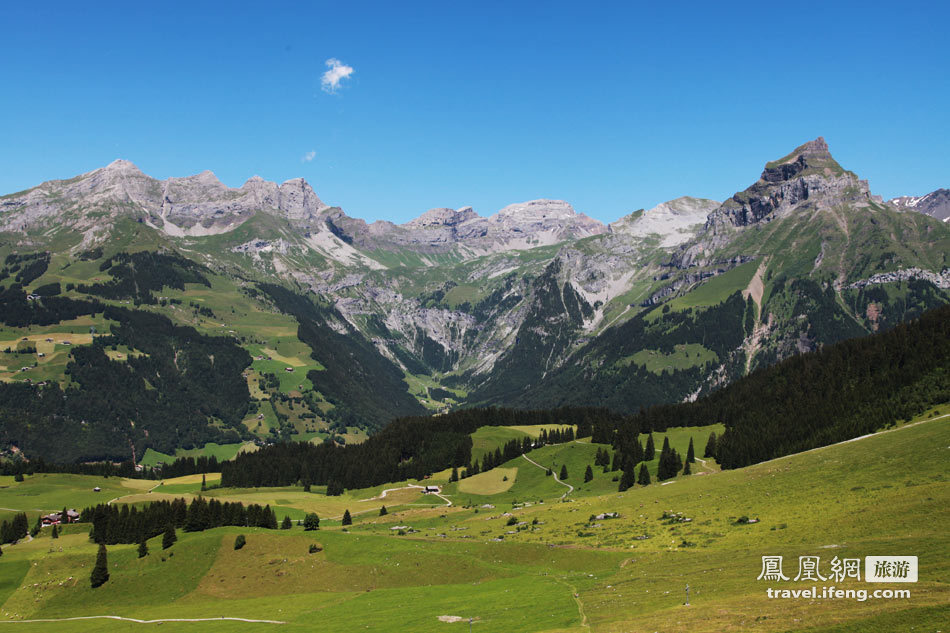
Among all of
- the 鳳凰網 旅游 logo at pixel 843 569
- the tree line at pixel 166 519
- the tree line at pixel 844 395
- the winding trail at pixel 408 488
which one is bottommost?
the winding trail at pixel 408 488

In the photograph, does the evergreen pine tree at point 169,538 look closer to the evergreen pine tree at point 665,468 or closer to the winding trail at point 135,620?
the winding trail at point 135,620

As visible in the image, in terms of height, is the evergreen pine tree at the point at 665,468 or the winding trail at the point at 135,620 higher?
the evergreen pine tree at the point at 665,468

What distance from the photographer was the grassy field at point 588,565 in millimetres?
41312

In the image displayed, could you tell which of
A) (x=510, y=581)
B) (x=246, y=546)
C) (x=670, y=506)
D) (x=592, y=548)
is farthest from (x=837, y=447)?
A: (x=246, y=546)

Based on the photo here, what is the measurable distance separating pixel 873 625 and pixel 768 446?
111320 mm

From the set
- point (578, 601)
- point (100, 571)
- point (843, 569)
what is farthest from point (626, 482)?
point (843, 569)

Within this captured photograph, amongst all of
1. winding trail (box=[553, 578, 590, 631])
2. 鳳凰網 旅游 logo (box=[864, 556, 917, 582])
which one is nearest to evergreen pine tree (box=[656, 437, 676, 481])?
winding trail (box=[553, 578, 590, 631])

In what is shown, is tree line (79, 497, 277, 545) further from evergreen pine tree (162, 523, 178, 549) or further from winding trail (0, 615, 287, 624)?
winding trail (0, 615, 287, 624)

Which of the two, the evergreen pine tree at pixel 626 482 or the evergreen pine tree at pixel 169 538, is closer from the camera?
the evergreen pine tree at pixel 169 538

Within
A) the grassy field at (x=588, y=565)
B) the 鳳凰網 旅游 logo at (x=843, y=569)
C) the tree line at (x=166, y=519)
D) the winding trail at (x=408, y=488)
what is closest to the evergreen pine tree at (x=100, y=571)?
the grassy field at (x=588, y=565)

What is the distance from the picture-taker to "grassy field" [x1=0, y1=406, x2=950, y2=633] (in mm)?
41312

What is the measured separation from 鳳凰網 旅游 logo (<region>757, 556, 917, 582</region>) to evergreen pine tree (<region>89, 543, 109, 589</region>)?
260 ft

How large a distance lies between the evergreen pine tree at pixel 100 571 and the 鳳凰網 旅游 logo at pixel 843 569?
79.4 meters

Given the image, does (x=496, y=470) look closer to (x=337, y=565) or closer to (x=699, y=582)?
(x=337, y=565)
